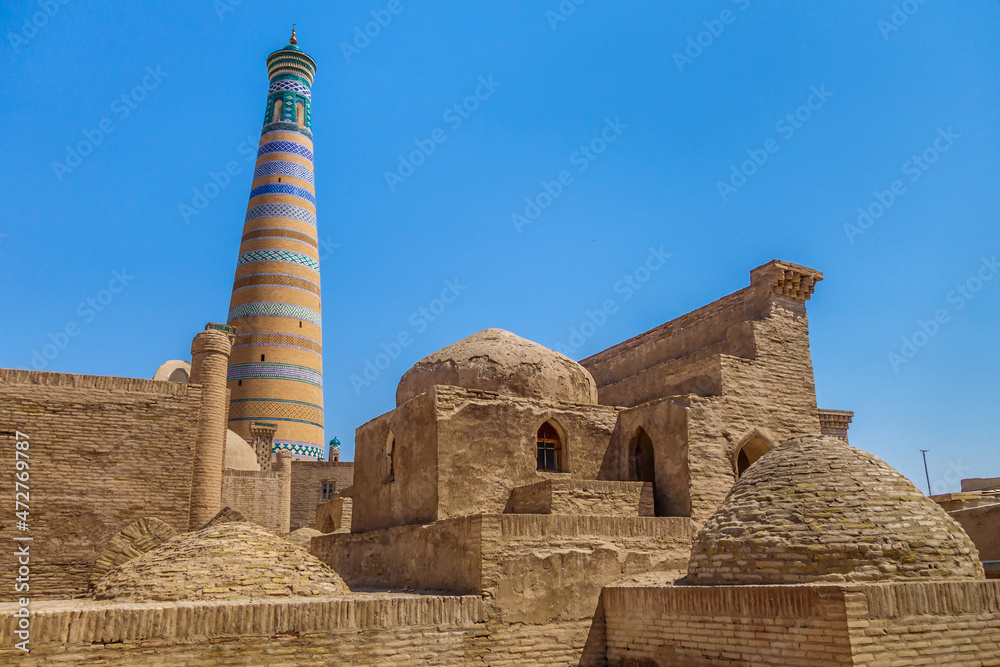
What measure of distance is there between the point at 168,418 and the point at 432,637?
25.3 ft

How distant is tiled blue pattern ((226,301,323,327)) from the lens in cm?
2817

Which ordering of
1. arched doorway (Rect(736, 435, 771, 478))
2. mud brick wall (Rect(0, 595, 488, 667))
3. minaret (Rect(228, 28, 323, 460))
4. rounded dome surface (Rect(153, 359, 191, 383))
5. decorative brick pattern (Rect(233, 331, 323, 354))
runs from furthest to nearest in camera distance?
decorative brick pattern (Rect(233, 331, 323, 354)) < minaret (Rect(228, 28, 323, 460)) < rounded dome surface (Rect(153, 359, 191, 383)) < arched doorway (Rect(736, 435, 771, 478)) < mud brick wall (Rect(0, 595, 488, 667))

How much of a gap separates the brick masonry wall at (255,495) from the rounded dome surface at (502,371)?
10.1 m

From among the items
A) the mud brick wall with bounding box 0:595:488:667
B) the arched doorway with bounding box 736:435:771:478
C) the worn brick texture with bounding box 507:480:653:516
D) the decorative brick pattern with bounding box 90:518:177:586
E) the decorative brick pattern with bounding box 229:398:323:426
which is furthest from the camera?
the decorative brick pattern with bounding box 229:398:323:426

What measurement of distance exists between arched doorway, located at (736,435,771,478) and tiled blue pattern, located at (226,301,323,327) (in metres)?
19.8

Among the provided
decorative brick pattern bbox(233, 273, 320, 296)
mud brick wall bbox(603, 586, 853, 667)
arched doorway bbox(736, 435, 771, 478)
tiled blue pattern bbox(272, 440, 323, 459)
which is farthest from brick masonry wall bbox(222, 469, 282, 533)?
mud brick wall bbox(603, 586, 853, 667)

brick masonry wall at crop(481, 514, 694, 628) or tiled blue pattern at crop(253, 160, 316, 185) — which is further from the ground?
tiled blue pattern at crop(253, 160, 316, 185)

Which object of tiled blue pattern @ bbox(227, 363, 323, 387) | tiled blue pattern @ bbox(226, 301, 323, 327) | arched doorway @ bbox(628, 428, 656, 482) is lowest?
arched doorway @ bbox(628, 428, 656, 482)

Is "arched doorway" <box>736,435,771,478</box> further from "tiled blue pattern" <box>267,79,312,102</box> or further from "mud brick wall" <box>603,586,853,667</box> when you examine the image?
"tiled blue pattern" <box>267,79,312,102</box>

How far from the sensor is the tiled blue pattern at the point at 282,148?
3031 cm

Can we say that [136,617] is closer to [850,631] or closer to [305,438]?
[850,631]

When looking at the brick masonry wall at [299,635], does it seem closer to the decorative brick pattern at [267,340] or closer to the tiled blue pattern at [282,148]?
the decorative brick pattern at [267,340]

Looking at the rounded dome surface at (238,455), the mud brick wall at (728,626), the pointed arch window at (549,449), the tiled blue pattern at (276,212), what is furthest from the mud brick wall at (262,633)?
the tiled blue pattern at (276,212)

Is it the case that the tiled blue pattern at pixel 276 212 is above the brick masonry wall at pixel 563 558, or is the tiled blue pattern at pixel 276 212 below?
above
